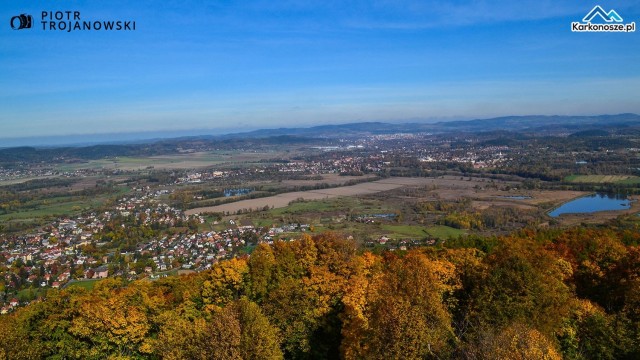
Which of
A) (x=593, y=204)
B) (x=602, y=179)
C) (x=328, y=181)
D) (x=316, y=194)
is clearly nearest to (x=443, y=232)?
(x=593, y=204)

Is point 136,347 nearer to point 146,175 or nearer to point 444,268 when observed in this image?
point 444,268

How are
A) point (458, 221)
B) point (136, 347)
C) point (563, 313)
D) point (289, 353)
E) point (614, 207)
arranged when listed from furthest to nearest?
point (614, 207) → point (458, 221) → point (136, 347) → point (289, 353) → point (563, 313)

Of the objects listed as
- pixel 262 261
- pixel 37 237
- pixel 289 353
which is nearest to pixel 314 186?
pixel 37 237

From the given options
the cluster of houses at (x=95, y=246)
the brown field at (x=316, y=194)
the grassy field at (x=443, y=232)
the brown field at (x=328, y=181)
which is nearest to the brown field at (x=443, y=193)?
the brown field at (x=316, y=194)

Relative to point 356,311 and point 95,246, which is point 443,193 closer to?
point 95,246

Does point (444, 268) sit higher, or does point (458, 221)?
point (444, 268)

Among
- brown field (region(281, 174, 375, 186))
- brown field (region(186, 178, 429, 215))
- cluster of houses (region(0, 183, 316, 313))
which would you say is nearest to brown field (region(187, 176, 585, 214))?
brown field (region(186, 178, 429, 215))

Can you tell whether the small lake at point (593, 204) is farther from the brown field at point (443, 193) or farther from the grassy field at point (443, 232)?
the grassy field at point (443, 232)
